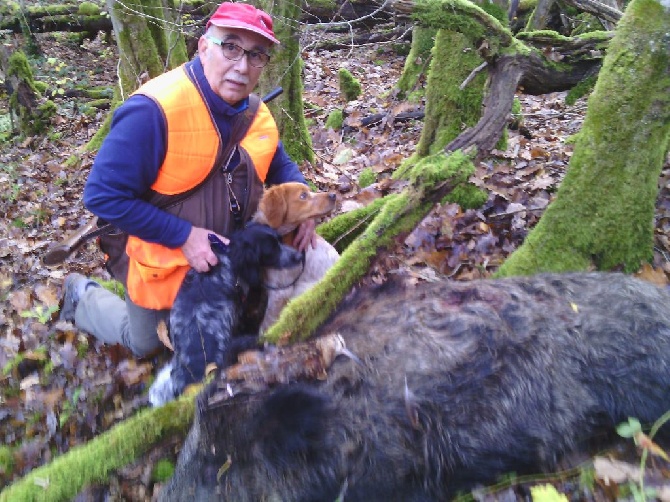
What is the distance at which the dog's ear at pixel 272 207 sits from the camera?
457 centimetres

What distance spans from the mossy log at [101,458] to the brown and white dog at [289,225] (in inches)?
71.9

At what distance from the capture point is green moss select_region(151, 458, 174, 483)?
2.69m

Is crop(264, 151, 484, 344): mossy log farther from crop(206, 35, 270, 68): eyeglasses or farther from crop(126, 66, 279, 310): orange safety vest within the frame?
crop(206, 35, 270, 68): eyeglasses

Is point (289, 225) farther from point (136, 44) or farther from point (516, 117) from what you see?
point (136, 44)

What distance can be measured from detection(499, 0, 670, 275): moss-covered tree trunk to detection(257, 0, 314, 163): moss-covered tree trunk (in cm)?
403

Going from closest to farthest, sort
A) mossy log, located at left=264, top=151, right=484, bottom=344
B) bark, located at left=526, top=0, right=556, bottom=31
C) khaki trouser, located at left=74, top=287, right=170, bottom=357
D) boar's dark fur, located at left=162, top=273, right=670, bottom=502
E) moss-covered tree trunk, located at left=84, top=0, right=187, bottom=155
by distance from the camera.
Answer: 1. boar's dark fur, located at left=162, top=273, right=670, bottom=502
2. mossy log, located at left=264, top=151, right=484, bottom=344
3. khaki trouser, located at left=74, top=287, right=170, bottom=357
4. moss-covered tree trunk, located at left=84, top=0, right=187, bottom=155
5. bark, located at left=526, top=0, right=556, bottom=31

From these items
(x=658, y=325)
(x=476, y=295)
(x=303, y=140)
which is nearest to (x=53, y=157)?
(x=303, y=140)

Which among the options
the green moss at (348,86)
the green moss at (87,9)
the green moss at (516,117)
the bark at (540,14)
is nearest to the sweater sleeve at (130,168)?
the green moss at (516,117)

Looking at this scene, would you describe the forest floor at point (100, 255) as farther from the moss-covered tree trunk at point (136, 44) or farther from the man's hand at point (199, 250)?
the moss-covered tree trunk at point (136, 44)

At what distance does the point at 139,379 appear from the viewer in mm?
4438

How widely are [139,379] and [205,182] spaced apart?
1836 millimetres

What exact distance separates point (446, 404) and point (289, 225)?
8.81 ft

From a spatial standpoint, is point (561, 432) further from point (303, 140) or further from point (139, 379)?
point (303, 140)

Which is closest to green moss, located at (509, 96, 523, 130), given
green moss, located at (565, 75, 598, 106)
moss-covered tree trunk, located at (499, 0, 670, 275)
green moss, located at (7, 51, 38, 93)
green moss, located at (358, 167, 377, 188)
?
green moss, located at (565, 75, 598, 106)
